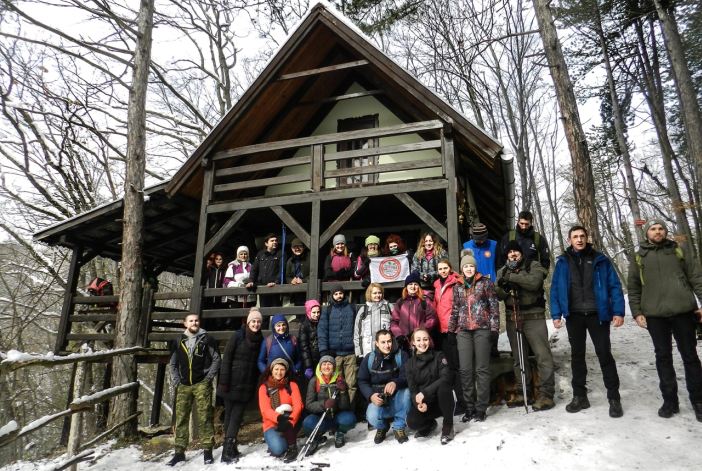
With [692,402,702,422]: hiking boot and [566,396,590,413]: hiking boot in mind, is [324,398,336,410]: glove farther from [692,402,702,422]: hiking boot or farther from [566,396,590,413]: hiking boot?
[692,402,702,422]: hiking boot

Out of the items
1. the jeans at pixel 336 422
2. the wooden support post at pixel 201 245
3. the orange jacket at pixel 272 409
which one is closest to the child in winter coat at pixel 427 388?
the jeans at pixel 336 422

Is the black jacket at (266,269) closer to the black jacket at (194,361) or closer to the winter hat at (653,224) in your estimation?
the black jacket at (194,361)

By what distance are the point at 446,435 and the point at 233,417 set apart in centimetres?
274

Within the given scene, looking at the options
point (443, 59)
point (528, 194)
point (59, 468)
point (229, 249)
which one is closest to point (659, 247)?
point (59, 468)

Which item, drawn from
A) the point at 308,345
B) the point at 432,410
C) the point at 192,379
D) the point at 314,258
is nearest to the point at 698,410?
the point at 432,410

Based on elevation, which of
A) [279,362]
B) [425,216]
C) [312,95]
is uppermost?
[312,95]

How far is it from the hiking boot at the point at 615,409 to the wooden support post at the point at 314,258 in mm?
4420

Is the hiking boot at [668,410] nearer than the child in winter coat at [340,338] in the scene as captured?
Yes

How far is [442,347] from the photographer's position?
20.1 feet

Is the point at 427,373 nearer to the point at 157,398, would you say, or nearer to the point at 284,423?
the point at 284,423

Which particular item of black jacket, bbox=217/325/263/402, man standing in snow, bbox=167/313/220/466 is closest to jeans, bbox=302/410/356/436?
black jacket, bbox=217/325/263/402

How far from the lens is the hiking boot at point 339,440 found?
536 centimetres

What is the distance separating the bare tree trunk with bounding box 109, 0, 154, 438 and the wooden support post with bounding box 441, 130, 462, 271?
5.58 m

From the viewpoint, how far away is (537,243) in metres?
6.17
